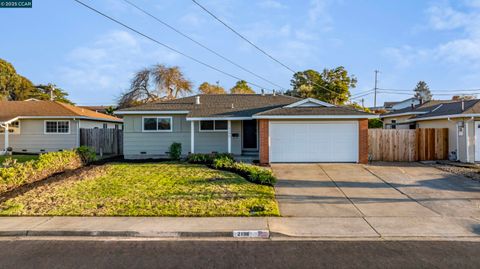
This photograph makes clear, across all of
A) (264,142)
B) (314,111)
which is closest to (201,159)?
(264,142)

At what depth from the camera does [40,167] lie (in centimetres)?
1116

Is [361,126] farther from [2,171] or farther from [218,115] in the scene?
[2,171]

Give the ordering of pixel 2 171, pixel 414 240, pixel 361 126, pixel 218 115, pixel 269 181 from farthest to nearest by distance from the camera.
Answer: pixel 218 115
pixel 361 126
pixel 269 181
pixel 2 171
pixel 414 240

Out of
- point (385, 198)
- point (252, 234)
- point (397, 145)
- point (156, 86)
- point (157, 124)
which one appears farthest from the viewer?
point (156, 86)

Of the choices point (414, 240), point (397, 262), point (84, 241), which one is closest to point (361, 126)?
point (414, 240)

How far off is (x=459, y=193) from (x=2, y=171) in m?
14.2

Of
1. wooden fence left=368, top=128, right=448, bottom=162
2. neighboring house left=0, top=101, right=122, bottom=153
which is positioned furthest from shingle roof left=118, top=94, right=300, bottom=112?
neighboring house left=0, top=101, right=122, bottom=153

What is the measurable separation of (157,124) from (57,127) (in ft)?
27.8

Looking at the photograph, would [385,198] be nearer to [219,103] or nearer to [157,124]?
[219,103]

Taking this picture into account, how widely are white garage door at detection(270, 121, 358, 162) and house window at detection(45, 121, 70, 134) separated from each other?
48.4 feet

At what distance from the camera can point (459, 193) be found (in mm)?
9680

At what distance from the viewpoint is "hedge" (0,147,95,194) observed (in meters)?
9.51

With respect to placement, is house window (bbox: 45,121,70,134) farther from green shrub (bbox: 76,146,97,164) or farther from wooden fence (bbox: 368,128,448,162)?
wooden fence (bbox: 368,128,448,162)

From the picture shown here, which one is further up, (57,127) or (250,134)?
(57,127)
